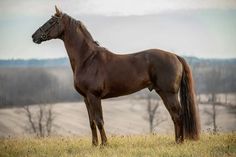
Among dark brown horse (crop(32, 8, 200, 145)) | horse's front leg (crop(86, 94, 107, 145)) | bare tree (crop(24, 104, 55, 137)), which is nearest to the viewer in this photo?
horse's front leg (crop(86, 94, 107, 145))

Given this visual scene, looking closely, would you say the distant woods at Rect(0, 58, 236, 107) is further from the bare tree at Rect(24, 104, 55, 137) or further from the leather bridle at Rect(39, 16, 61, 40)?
the leather bridle at Rect(39, 16, 61, 40)

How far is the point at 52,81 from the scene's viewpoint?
1678 cm

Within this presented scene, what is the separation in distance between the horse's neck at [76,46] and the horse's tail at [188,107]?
1.80 m

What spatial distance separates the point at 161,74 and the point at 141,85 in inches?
16.8

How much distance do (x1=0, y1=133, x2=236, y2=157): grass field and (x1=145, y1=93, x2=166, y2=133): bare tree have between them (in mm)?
18072

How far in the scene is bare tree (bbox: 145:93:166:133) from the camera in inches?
1045

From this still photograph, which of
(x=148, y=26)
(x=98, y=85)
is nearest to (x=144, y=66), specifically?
(x=98, y=85)

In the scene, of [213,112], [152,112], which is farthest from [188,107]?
[152,112]

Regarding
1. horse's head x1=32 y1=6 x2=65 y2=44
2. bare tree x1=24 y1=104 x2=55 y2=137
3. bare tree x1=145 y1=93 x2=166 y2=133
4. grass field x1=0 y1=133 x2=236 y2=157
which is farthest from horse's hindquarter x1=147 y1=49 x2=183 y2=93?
bare tree x1=145 y1=93 x2=166 y2=133

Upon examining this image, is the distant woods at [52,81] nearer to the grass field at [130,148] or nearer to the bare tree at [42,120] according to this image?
the bare tree at [42,120]

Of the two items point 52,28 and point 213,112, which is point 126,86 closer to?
point 52,28

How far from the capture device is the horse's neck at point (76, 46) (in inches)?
297

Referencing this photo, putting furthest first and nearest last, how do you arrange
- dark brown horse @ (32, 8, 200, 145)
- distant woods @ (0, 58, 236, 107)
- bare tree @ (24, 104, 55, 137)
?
bare tree @ (24, 104, 55, 137)
distant woods @ (0, 58, 236, 107)
dark brown horse @ (32, 8, 200, 145)

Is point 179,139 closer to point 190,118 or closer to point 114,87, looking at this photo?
point 190,118
